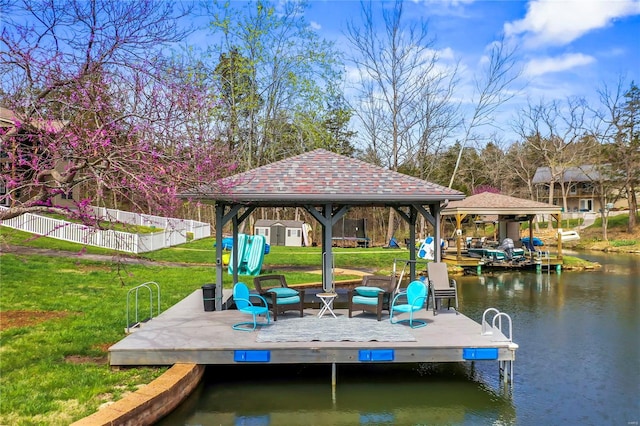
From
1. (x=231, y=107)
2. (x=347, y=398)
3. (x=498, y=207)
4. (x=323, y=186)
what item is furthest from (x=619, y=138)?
(x=347, y=398)

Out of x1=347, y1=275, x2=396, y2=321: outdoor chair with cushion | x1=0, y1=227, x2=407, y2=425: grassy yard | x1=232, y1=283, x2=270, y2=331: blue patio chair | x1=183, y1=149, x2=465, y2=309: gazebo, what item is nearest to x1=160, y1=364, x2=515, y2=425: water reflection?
x1=232, y1=283, x2=270, y2=331: blue patio chair

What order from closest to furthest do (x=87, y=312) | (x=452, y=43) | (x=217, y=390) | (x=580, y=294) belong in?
(x=217, y=390) < (x=87, y=312) < (x=580, y=294) < (x=452, y=43)

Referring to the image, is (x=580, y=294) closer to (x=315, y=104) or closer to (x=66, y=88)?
(x=66, y=88)

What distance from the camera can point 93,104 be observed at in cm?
611

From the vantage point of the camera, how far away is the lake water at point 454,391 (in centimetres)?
617

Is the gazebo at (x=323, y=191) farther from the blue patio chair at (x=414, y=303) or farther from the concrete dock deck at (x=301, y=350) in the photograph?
the concrete dock deck at (x=301, y=350)

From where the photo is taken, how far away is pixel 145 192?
561cm

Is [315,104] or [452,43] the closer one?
[315,104]

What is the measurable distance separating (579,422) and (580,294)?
11.0 m

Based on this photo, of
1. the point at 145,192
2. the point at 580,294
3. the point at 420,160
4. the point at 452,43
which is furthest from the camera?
the point at 420,160

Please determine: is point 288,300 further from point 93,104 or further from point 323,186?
point 93,104

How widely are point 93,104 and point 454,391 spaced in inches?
237

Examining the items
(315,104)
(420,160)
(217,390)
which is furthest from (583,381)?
(420,160)

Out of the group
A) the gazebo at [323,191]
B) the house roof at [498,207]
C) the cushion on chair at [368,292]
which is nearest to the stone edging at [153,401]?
the gazebo at [323,191]
